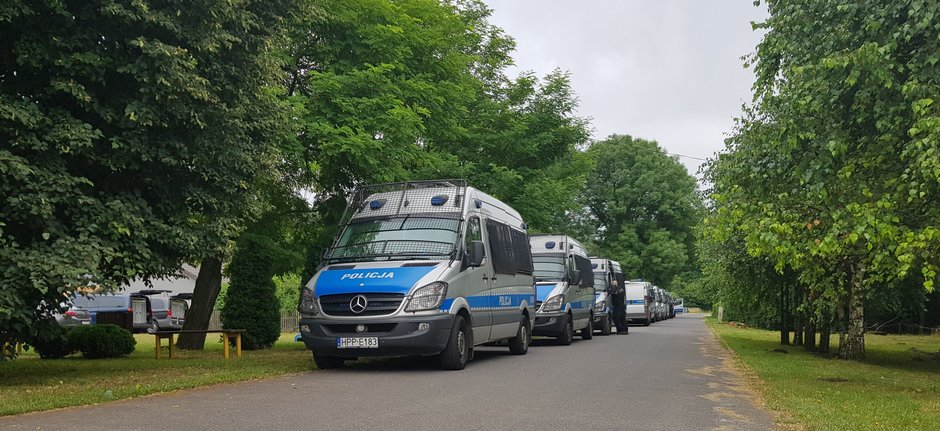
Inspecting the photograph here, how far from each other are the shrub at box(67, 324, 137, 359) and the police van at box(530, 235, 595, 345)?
9122 mm

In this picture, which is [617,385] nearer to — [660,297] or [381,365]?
[381,365]

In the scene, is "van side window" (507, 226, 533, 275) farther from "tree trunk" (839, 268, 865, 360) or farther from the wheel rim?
"tree trunk" (839, 268, 865, 360)

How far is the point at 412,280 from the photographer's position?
1245cm

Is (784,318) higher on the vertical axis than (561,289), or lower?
lower

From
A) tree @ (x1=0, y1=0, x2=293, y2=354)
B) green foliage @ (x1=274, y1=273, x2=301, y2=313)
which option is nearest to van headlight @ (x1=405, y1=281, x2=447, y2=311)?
tree @ (x1=0, y1=0, x2=293, y2=354)

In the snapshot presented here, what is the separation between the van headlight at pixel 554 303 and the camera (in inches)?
827

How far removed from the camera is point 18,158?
10.2 metres

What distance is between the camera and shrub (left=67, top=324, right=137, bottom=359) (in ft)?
57.4

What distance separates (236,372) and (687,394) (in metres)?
6.27

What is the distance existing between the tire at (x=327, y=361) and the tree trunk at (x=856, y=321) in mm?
10679

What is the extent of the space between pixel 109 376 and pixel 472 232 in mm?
5855

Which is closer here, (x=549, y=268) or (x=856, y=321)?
(x=856, y=321)

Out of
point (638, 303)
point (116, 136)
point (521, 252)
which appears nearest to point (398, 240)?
point (116, 136)

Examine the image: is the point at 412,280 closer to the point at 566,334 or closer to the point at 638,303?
the point at 566,334
